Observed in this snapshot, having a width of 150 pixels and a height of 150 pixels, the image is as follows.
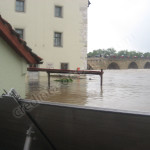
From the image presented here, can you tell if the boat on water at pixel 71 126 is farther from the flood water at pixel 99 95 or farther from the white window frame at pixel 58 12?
the white window frame at pixel 58 12

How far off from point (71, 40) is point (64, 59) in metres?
2.19

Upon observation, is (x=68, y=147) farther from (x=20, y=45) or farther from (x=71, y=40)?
(x=71, y=40)

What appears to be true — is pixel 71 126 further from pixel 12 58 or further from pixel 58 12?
pixel 58 12

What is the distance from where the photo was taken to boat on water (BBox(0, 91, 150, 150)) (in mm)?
2910

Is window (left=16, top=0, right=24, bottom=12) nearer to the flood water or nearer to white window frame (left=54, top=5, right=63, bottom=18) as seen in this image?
white window frame (left=54, top=5, right=63, bottom=18)

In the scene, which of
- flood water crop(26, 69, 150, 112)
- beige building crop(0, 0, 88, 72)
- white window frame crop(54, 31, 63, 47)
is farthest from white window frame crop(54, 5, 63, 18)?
Answer: flood water crop(26, 69, 150, 112)

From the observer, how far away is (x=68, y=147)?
3670 millimetres

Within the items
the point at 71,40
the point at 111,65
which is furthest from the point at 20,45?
the point at 111,65

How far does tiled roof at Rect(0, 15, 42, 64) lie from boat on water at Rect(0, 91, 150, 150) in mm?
1948

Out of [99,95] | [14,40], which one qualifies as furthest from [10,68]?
[99,95]

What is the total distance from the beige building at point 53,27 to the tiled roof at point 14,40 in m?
17.6

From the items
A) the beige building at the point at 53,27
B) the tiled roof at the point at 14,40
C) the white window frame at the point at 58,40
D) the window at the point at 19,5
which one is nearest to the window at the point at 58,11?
the beige building at the point at 53,27

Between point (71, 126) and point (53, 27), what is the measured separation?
21.9 m

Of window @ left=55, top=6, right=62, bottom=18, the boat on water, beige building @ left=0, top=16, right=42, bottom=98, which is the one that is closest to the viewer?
the boat on water
